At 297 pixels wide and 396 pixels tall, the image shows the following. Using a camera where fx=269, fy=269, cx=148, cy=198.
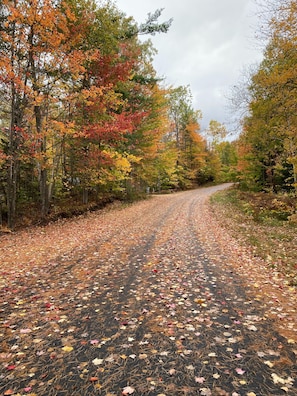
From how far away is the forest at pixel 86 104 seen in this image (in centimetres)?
1048

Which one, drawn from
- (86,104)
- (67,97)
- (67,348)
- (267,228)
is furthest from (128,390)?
(86,104)

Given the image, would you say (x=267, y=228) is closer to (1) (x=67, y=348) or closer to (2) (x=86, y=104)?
(2) (x=86, y=104)

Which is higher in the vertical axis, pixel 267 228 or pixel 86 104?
pixel 86 104

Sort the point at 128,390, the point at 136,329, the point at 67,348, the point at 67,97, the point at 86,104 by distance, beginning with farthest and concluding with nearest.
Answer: the point at 86,104 → the point at 67,97 → the point at 136,329 → the point at 67,348 → the point at 128,390

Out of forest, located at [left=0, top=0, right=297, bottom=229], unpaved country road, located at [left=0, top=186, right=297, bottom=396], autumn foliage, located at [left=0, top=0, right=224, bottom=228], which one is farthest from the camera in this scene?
autumn foliage, located at [left=0, top=0, right=224, bottom=228]

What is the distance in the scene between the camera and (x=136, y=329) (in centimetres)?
412

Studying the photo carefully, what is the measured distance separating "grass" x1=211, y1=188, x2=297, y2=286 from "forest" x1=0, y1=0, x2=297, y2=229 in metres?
2.43

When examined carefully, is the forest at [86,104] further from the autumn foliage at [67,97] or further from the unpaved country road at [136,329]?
the unpaved country road at [136,329]

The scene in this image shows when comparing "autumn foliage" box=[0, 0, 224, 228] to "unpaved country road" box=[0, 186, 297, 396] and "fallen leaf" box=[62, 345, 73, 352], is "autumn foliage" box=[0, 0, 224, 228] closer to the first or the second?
"unpaved country road" box=[0, 186, 297, 396]

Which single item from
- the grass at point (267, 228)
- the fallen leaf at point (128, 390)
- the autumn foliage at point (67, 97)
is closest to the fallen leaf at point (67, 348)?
the fallen leaf at point (128, 390)

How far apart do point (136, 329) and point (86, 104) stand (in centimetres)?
1202

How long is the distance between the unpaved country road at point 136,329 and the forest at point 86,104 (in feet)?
18.9

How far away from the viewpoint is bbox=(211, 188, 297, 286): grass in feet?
25.5

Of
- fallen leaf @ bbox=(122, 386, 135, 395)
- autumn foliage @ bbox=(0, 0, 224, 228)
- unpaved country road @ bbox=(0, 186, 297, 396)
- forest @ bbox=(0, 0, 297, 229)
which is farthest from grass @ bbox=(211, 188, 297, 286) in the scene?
autumn foliage @ bbox=(0, 0, 224, 228)
